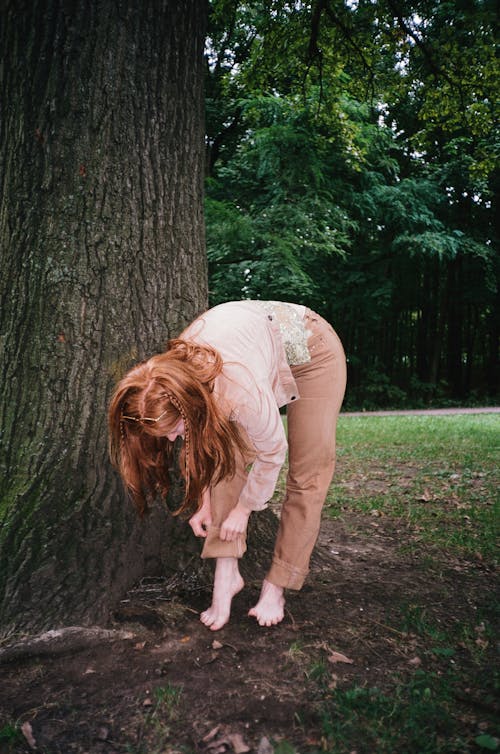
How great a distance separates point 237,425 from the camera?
2436mm

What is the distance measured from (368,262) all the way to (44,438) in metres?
18.7

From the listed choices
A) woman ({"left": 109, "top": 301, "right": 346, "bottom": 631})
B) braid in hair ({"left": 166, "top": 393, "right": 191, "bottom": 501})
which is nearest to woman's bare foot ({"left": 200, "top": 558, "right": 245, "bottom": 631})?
woman ({"left": 109, "top": 301, "right": 346, "bottom": 631})

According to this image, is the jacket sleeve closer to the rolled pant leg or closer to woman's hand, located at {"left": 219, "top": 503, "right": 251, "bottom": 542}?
woman's hand, located at {"left": 219, "top": 503, "right": 251, "bottom": 542}

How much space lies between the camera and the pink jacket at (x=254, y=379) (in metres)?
2.06

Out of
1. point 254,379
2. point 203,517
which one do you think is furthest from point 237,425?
point 203,517

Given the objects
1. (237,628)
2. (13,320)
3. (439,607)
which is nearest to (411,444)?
(439,607)

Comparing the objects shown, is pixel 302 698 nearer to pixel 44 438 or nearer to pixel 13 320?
pixel 44 438

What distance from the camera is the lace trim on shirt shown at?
8.12ft

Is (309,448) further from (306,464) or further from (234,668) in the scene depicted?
(234,668)

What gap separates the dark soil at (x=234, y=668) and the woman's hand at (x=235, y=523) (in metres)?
0.47

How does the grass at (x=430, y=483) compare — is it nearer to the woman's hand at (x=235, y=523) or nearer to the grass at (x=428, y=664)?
the grass at (x=428, y=664)

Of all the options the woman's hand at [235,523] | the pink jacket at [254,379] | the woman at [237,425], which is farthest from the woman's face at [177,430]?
the woman's hand at [235,523]

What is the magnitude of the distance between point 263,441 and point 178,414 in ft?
1.19

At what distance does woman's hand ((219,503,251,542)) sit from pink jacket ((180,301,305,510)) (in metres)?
0.06
